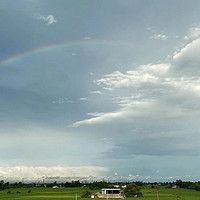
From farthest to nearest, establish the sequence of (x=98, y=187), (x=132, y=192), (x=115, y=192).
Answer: (x=98, y=187), (x=115, y=192), (x=132, y=192)

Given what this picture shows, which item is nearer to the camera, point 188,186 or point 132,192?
point 132,192

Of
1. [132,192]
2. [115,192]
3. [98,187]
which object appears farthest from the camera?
[98,187]

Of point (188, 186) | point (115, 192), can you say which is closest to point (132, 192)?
point (115, 192)

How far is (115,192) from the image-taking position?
126688mm

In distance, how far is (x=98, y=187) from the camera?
188125 millimetres

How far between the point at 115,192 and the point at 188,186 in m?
94.4

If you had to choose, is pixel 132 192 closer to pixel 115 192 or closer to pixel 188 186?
pixel 115 192

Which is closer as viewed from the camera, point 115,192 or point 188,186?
point 115,192

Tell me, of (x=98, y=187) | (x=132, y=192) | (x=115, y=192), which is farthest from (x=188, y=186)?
(x=132, y=192)

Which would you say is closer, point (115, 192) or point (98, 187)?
point (115, 192)

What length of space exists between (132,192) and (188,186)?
350 feet

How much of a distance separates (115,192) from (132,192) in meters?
19.5

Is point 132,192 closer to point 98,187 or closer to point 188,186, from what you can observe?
point 98,187

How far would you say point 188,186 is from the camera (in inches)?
7825
